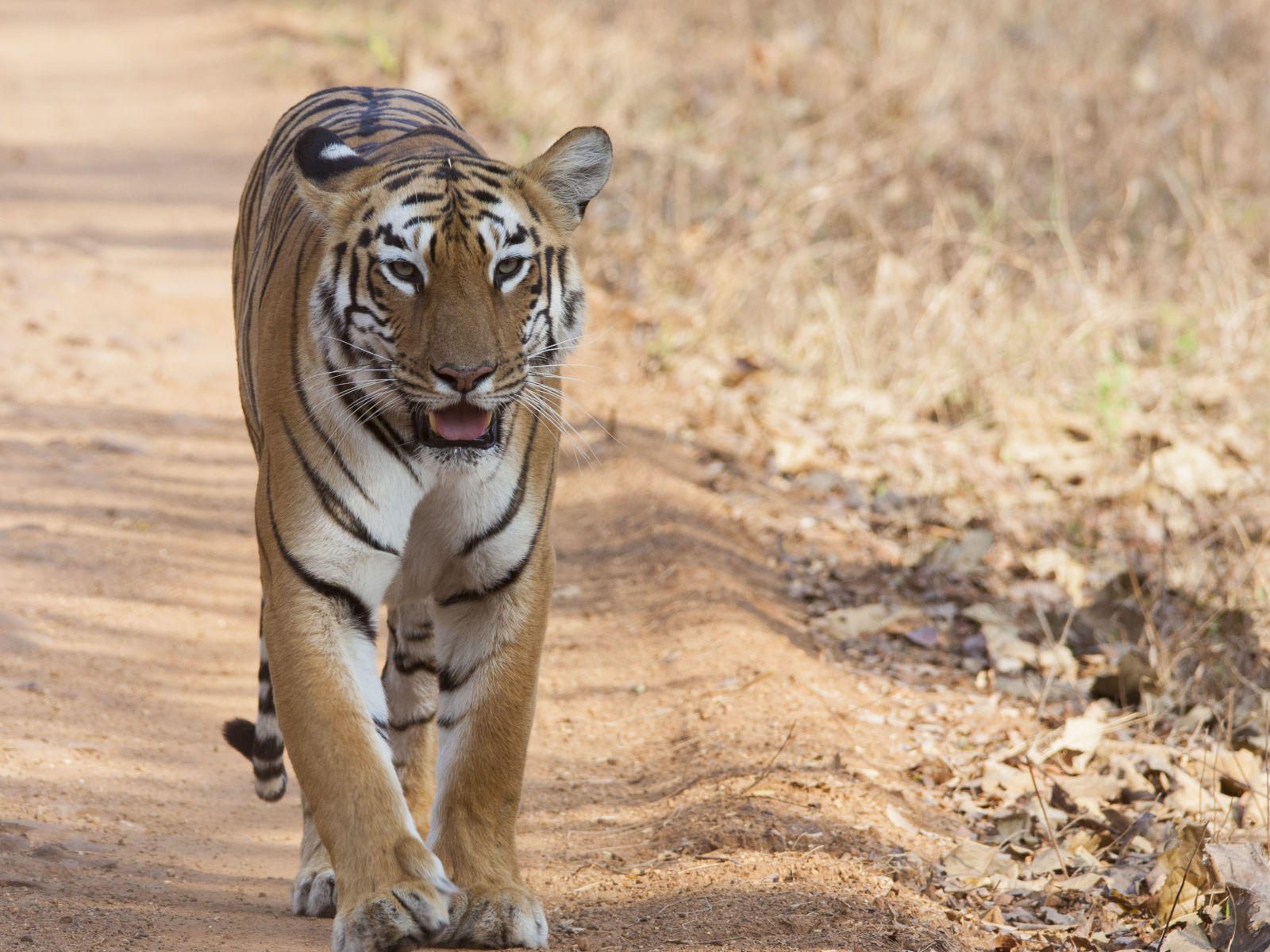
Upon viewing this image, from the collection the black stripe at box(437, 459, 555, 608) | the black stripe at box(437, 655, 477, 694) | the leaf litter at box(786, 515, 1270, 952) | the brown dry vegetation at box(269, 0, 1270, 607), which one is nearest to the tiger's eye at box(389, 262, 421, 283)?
the black stripe at box(437, 459, 555, 608)

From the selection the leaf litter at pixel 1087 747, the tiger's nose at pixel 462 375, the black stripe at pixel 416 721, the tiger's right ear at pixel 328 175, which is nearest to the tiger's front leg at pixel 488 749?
the tiger's nose at pixel 462 375

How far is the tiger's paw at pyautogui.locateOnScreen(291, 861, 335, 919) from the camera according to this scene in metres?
2.98

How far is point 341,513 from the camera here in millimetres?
2623

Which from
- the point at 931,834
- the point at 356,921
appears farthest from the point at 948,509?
the point at 356,921

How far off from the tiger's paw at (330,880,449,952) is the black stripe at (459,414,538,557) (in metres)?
0.66

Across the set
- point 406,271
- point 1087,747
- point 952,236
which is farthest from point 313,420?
point 952,236

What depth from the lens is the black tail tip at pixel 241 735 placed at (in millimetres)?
3289

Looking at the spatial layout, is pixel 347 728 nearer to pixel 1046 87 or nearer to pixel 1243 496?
pixel 1243 496

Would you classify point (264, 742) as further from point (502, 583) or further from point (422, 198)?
point (422, 198)

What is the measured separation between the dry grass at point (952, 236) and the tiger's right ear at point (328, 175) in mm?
2535

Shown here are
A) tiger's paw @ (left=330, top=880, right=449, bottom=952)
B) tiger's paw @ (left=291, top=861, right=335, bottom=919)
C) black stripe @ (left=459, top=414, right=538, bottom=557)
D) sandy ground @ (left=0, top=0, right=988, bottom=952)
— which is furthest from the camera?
tiger's paw @ (left=291, top=861, right=335, bottom=919)

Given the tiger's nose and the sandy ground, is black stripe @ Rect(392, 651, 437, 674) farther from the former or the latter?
the tiger's nose

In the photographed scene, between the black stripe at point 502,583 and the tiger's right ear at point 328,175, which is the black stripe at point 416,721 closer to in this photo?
the black stripe at point 502,583

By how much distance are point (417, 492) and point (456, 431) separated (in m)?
0.17
